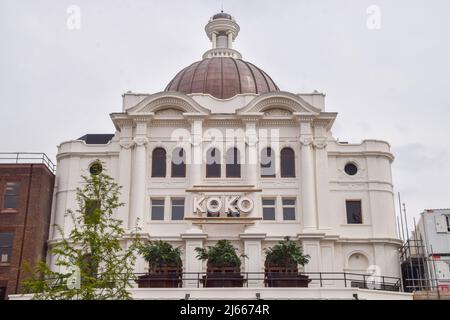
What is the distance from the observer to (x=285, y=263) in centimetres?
3444

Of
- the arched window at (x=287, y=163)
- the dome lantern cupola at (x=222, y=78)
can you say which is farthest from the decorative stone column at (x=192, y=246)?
the dome lantern cupola at (x=222, y=78)

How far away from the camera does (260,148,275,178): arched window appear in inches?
1583

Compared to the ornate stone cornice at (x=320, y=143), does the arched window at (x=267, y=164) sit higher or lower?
lower

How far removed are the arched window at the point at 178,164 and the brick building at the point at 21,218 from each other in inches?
367

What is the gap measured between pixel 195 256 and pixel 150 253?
3947 mm

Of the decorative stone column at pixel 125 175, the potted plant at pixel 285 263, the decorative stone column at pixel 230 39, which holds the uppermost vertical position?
the decorative stone column at pixel 230 39

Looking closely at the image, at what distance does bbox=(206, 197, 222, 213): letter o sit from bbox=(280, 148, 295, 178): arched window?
5456 mm

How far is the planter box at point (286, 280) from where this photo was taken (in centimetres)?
3253

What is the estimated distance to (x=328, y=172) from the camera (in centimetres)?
4069

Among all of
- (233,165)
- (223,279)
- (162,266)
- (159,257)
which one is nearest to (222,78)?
(233,165)

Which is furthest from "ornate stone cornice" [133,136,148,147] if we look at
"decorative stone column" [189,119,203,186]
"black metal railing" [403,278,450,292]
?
"black metal railing" [403,278,450,292]

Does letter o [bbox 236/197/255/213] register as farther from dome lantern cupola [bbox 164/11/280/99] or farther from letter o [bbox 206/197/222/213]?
dome lantern cupola [bbox 164/11/280/99]

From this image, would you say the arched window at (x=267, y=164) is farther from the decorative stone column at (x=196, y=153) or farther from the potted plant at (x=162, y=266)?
the potted plant at (x=162, y=266)

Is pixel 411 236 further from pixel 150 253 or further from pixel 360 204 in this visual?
pixel 150 253
